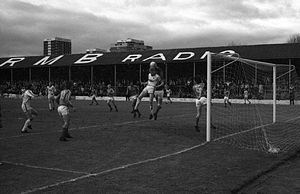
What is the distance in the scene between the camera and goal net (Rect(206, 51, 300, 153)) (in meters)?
11.4

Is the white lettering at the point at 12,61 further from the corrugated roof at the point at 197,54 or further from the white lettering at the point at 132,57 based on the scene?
the white lettering at the point at 132,57

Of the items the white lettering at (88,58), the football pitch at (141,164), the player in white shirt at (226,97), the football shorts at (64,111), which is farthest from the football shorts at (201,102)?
the white lettering at (88,58)

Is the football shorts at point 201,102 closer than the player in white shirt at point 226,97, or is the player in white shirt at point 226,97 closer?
the football shorts at point 201,102

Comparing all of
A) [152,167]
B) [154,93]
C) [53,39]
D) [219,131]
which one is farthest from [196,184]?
[53,39]

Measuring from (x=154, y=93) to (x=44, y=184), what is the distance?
8051 mm

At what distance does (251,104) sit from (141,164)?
1822 centimetres

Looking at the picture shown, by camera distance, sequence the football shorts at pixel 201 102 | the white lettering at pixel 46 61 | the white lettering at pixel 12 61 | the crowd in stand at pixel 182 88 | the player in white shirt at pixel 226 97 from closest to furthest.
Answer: the football shorts at pixel 201 102 → the crowd in stand at pixel 182 88 → the player in white shirt at pixel 226 97 → the white lettering at pixel 46 61 → the white lettering at pixel 12 61

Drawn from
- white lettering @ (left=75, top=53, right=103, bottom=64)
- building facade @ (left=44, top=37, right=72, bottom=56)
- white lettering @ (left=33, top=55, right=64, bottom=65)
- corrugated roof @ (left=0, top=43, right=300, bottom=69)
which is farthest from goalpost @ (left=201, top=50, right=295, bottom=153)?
building facade @ (left=44, top=37, right=72, bottom=56)

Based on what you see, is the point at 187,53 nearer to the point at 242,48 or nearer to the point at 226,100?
the point at 242,48

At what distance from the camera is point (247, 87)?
80.0ft

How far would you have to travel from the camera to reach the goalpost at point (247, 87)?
11500mm

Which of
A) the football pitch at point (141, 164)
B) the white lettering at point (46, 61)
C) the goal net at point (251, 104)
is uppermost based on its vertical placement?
the white lettering at point (46, 61)

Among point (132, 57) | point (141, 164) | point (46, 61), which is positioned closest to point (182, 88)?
point (132, 57)

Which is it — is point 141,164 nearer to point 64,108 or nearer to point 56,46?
point 64,108
